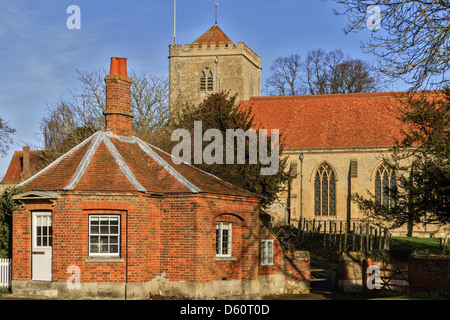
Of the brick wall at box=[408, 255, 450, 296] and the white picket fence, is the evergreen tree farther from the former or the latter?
the brick wall at box=[408, 255, 450, 296]

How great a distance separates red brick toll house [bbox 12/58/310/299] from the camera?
20375mm

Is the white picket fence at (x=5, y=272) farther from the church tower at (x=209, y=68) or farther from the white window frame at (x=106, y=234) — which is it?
the church tower at (x=209, y=68)

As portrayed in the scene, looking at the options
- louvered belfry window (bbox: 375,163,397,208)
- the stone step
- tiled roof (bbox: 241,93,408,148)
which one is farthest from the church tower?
the stone step

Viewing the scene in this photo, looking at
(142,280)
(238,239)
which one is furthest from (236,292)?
(142,280)

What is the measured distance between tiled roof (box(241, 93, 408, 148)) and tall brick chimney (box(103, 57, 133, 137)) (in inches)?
1002

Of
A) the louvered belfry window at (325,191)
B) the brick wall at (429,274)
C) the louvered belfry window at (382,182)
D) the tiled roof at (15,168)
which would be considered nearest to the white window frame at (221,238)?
the brick wall at (429,274)

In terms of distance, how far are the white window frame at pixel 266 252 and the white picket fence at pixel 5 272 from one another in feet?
30.9

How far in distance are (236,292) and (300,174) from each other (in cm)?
2853

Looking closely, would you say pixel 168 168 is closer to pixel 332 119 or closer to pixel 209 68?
pixel 332 119

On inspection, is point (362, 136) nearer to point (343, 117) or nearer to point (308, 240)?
point (343, 117)

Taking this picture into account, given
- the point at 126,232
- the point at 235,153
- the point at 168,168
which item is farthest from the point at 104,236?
the point at 235,153

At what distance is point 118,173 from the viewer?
21562mm

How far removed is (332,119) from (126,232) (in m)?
34.0
